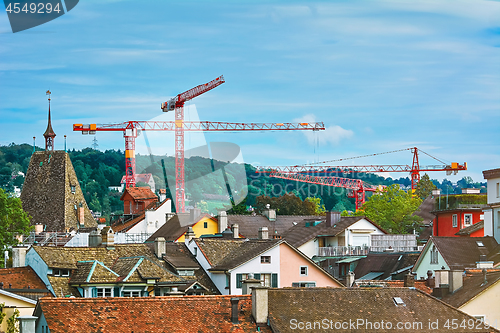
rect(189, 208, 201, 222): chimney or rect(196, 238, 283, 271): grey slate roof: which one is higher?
rect(189, 208, 201, 222): chimney

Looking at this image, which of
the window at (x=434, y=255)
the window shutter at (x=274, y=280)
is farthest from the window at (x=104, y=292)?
the window at (x=434, y=255)

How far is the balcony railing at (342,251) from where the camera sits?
67.2 meters

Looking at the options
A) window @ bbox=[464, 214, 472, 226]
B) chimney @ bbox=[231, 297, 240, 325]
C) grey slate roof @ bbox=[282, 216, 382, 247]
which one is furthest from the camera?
window @ bbox=[464, 214, 472, 226]

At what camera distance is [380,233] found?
2810 inches

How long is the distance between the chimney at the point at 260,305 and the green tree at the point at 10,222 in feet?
133

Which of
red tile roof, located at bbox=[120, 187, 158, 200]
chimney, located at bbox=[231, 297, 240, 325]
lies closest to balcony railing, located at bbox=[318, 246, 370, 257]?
chimney, located at bbox=[231, 297, 240, 325]

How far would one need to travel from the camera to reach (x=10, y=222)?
69.4 m

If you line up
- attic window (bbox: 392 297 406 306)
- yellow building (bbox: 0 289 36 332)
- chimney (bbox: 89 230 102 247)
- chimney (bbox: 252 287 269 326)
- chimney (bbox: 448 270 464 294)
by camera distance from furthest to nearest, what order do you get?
chimney (bbox: 89 230 102 247), chimney (bbox: 448 270 464 294), yellow building (bbox: 0 289 36 332), attic window (bbox: 392 297 406 306), chimney (bbox: 252 287 269 326)

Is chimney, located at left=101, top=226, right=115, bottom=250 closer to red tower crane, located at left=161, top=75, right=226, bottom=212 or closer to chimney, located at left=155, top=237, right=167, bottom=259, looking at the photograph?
chimney, located at left=155, top=237, right=167, bottom=259

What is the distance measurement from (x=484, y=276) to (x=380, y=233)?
34.1 meters

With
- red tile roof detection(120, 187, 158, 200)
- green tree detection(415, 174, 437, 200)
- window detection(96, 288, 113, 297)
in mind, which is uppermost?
green tree detection(415, 174, 437, 200)

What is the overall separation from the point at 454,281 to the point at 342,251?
2993 cm

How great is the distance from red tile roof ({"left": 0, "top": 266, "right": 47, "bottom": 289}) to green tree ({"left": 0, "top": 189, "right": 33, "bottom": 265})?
2283 centimetres

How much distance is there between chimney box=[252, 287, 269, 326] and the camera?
30.6 m
